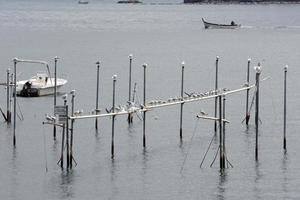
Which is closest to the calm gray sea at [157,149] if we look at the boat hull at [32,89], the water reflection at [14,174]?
the water reflection at [14,174]

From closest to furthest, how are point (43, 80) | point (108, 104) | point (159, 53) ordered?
point (108, 104), point (43, 80), point (159, 53)

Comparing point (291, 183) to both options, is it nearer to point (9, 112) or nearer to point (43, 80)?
point (9, 112)

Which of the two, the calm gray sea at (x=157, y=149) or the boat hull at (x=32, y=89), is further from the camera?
the boat hull at (x=32, y=89)

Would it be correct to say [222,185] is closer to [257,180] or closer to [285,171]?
[257,180]

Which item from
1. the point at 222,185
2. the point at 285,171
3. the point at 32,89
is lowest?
the point at 222,185

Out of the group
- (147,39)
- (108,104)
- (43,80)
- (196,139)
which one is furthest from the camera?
(147,39)

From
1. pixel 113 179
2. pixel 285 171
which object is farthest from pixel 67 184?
pixel 285 171

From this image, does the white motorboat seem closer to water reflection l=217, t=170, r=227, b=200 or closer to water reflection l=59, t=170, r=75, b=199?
water reflection l=59, t=170, r=75, b=199

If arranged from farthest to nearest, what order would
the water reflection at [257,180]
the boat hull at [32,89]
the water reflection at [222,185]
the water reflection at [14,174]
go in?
the boat hull at [32,89] → the water reflection at [14,174] → the water reflection at [257,180] → the water reflection at [222,185]

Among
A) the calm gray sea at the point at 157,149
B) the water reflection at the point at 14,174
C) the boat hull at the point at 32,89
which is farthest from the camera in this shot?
the boat hull at the point at 32,89

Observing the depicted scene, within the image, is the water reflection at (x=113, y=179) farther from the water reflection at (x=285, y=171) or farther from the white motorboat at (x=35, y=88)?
the white motorboat at (x=35, y=88)

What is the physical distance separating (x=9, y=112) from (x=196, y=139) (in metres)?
14.3

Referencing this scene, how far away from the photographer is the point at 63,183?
52.9 meters

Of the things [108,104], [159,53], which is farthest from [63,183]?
[159,53]
